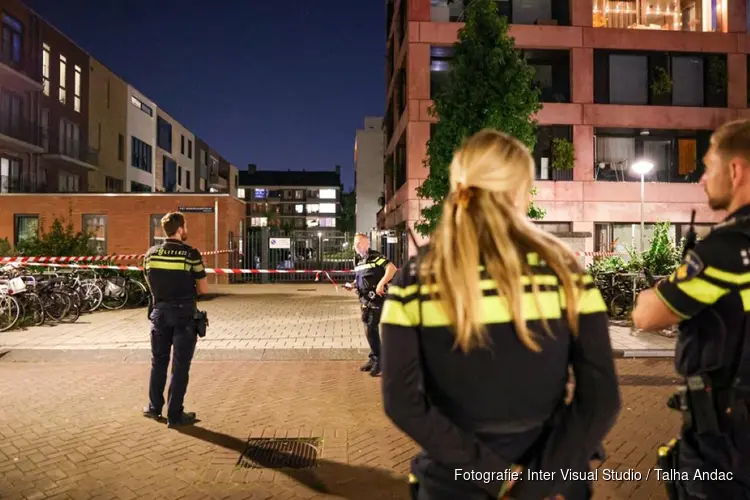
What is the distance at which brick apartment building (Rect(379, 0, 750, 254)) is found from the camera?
2317cm

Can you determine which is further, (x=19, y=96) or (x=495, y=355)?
(x=19, y=96)

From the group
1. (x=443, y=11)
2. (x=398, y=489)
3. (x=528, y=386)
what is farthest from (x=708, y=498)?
(x=443, y=11)

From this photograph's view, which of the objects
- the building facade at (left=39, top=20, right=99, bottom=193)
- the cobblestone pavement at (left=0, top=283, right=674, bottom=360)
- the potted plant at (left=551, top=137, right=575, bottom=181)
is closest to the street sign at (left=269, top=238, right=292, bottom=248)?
the cobblestone pavement at (left=0, top=283, right=674, bottom=360)

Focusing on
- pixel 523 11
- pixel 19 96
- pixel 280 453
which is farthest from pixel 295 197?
pixel 280 453

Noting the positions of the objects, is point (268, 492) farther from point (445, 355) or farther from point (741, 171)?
point (741, 171)

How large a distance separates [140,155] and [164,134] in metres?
4.71

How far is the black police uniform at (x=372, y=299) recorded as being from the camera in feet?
24.9

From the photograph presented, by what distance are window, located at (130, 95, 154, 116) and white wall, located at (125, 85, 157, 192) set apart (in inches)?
5.4

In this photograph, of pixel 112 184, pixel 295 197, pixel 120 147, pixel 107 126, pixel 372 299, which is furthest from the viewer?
pixel 295 197

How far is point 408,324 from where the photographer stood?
1.67 meters

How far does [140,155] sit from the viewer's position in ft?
133

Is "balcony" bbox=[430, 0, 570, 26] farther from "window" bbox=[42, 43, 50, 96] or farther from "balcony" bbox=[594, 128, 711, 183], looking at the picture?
"window" bbox=[42, 43, 50, 96]

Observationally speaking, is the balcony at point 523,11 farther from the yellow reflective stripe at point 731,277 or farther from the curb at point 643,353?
the yellow reflective stripe at point 731,277

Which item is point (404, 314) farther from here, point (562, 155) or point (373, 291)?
point (562, 155)
